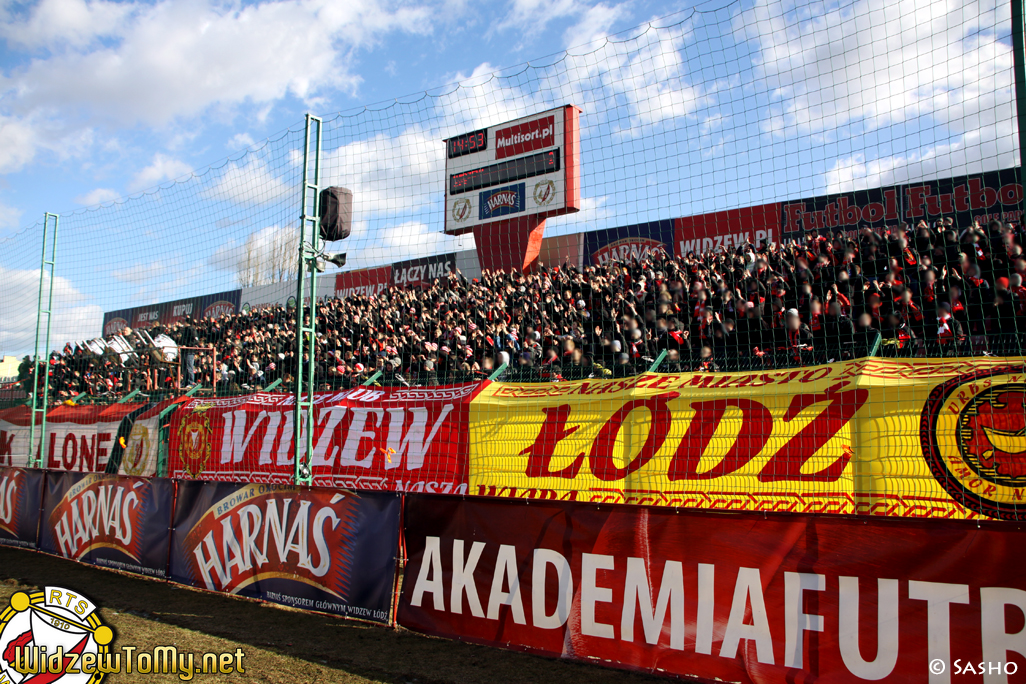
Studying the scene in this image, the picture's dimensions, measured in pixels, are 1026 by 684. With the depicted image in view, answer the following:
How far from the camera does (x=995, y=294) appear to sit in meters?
6.60

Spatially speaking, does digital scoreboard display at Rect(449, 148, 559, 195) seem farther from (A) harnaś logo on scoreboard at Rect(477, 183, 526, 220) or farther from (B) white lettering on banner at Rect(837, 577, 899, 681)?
(B) white lettering on banner at Rect(837, 577, 899, 681)

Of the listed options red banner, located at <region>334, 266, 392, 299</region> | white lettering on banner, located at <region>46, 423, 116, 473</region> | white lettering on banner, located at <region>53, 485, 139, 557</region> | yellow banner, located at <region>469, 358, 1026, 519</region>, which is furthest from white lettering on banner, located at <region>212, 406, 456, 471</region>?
red banner, located at <region>334, 266, 392, 299</region>

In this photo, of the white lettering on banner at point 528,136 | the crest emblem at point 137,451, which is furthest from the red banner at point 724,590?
the white lettering on banner at point 528,136

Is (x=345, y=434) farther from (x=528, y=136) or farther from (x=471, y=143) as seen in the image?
(x=471, y=143)

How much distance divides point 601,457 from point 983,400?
3117 mm

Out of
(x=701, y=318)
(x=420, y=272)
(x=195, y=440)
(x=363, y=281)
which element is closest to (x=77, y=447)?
(x=195, y=440)

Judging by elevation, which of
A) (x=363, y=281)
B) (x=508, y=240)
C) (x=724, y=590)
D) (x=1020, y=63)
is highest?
(x=363, y=281)

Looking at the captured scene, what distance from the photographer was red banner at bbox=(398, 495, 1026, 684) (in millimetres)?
3469

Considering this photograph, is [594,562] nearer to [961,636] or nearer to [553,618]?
[553,618]

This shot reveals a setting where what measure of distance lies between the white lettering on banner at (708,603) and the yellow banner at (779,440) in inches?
66.1

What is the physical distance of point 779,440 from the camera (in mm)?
5773

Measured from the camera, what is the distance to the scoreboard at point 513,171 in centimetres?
1336

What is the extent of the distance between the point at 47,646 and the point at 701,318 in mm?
6672

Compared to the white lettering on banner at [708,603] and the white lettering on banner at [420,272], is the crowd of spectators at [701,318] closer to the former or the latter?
the white lettering on banner at [708,603]
